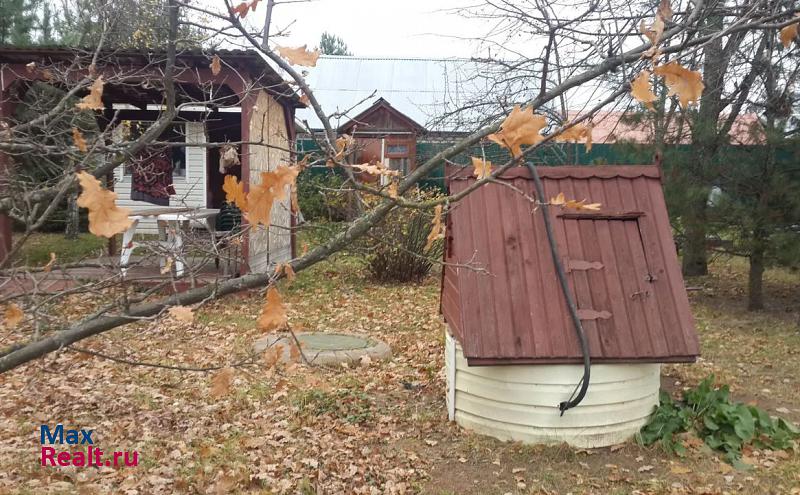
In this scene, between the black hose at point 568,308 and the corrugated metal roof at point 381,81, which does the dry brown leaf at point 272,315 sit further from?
the corrugated metal roof at point 381,81

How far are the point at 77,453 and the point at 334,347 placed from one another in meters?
2.65

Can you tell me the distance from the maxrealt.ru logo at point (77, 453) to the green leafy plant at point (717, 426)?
3.05 meters

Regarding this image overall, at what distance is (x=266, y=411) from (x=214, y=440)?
1.94 feet

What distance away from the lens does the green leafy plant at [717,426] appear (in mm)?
4062

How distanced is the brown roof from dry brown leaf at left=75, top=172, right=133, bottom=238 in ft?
8.41

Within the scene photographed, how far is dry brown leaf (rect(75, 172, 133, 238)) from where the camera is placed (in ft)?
4.45

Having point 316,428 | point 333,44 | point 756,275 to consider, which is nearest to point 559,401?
point 316,428

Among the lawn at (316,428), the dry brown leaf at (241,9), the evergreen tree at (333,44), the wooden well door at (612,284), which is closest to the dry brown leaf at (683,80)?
the dry brown leaf at (241,9)

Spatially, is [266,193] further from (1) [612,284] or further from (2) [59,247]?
(2) [59,247]

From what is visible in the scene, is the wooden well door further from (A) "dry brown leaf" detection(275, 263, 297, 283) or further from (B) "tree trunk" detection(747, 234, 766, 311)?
(B) "tree trunk" detection(747, 234, 766, 311)

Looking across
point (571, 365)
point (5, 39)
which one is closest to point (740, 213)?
point (571, 365)

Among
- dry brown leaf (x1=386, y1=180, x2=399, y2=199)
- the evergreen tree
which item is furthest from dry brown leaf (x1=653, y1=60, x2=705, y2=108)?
the evergreen tree

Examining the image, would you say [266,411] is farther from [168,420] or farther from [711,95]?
[711,95]

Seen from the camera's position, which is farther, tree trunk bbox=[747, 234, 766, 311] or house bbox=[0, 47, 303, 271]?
tree trunk bbox=[747, 234, 766, 311]
